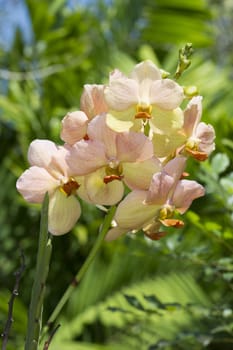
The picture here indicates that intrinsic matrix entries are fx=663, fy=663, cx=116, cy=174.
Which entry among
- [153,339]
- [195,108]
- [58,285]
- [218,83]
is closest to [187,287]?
[153,339]

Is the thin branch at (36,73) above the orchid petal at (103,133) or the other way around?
the other way around

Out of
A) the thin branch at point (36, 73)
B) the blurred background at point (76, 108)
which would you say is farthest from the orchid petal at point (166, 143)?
the thin branch at point (36, 73)

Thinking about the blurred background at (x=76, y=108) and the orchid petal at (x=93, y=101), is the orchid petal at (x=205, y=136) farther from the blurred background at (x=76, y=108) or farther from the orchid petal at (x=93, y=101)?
the blurred background at (x=76, y=108)

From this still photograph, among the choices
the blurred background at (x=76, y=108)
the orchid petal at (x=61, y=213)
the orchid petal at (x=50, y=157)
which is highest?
the orchid petal at (x=50, y=157)

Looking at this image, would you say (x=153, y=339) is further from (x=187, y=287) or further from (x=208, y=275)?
(x=208, y=275)

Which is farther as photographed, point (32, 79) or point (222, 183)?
point (32, 79)

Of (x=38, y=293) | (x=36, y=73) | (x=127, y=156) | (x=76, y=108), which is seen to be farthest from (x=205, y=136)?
(x=36, y=73)
